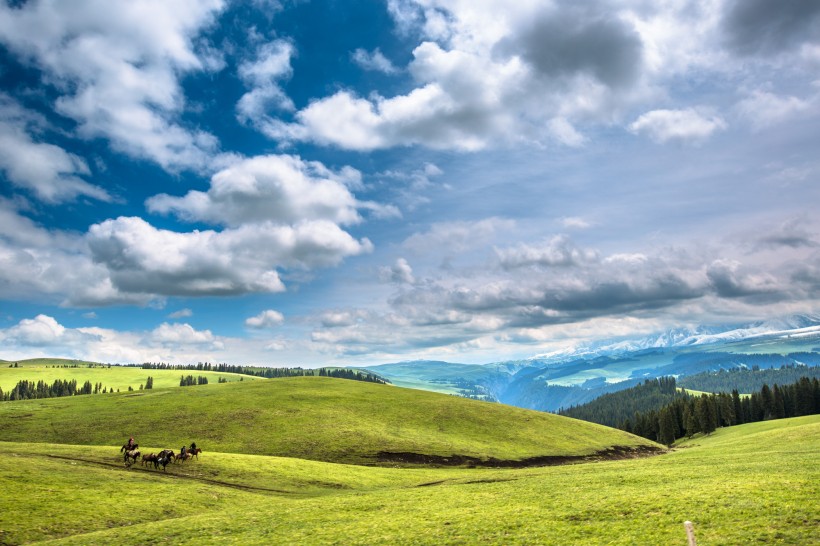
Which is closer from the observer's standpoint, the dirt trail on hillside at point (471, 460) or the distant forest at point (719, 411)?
the dirt trail on hillside at point (471, 460)

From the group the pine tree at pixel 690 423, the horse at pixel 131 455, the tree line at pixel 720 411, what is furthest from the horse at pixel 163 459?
the pine tree at pixel 690 423

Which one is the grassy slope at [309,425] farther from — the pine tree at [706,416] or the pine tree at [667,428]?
the pine tree at [706,416]

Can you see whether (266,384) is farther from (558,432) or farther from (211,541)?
(211,541)

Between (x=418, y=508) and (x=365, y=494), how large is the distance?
11.5 meters

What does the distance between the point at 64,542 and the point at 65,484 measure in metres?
15.2

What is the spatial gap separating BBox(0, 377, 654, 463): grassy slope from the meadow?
643mm

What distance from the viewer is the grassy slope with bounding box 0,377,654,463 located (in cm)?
Result: 7706

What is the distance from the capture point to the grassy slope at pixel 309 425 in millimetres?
77062

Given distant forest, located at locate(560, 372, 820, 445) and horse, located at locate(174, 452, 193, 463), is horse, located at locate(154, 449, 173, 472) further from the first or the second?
distant forest, located at locate(560, 372, 820, 445)

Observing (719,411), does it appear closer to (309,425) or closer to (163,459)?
(309,425)

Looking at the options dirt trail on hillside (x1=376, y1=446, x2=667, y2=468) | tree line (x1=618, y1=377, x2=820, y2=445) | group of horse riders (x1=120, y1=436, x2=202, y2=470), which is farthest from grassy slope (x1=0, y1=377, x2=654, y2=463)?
tree line (x1=618, y1=377, x2=820, y2=445)

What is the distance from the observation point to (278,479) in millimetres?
51844

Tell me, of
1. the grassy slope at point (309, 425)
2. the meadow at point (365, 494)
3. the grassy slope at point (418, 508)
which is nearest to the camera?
the grassy slope at point (418, 508)

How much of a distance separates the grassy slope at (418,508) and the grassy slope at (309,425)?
26692mm
